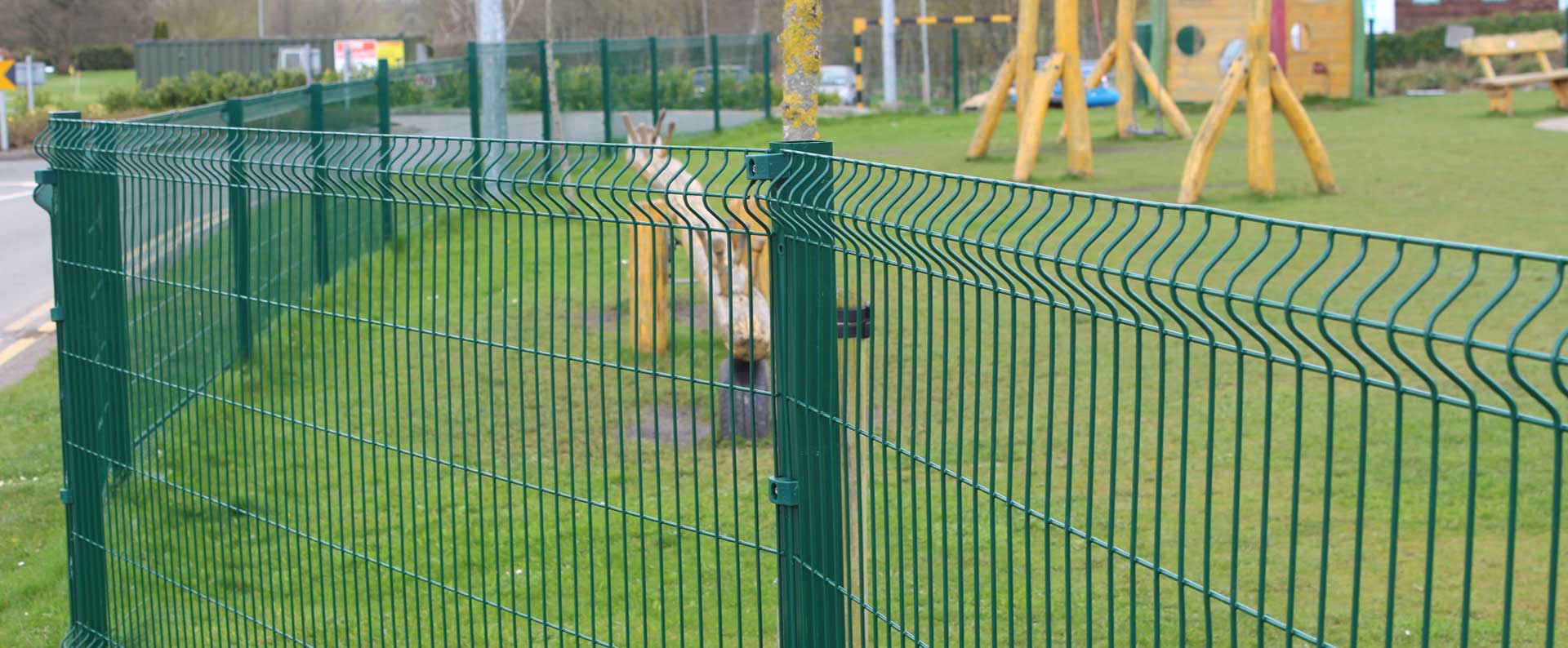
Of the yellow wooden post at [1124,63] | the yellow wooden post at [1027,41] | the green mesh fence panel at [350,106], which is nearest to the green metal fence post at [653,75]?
the yellow wooden post at [1124,63]

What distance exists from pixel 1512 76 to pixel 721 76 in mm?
11826

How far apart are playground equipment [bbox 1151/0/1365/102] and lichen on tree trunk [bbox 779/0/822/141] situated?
21.0m

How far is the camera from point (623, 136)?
22.9 meters

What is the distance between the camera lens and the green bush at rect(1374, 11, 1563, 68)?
35.3 metres

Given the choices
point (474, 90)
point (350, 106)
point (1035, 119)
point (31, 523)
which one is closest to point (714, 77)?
point (474, 90)

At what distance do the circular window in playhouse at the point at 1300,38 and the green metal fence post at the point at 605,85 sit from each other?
12.1 meters

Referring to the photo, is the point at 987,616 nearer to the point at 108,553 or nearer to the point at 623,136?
the point at 108,553

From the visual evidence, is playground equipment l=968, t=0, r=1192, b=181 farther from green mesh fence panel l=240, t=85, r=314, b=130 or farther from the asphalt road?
the asphalt road

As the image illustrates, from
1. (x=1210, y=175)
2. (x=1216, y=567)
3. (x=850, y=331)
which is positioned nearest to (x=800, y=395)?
(x=850, y=331)

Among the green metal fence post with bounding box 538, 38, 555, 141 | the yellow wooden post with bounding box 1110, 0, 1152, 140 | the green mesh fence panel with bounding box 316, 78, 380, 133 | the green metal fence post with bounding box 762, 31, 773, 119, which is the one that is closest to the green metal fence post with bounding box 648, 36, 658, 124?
the green metal fence post with bounding box 762, 31, 773, 119

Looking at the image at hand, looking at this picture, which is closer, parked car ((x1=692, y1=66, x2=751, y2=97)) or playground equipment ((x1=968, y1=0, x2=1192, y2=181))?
playground equipment ((x1=968, y1=0, x2=1192, y2=181))

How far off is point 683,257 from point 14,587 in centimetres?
719

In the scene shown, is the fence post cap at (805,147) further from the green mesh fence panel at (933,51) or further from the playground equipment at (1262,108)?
the green mesh fence panel at (933,51)

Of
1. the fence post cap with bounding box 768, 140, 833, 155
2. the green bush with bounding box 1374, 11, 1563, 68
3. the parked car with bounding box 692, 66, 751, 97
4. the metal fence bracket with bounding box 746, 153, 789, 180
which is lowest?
the metal fence bracket with bounding box 746, 153, 789, 180
